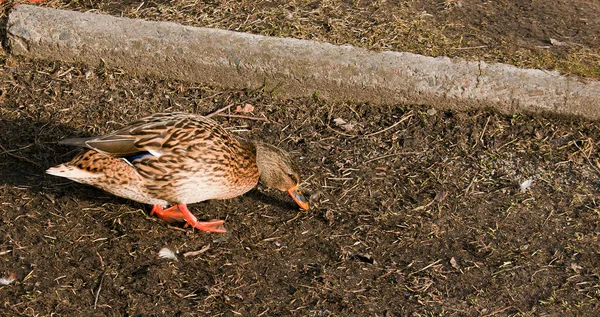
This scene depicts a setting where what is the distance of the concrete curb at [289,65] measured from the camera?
230 inches

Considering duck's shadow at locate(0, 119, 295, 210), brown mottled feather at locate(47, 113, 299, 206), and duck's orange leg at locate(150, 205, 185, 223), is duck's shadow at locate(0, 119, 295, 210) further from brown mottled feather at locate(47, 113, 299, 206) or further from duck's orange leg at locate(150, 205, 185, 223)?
brown mottled feather at locate(47, 113, 299, 206)

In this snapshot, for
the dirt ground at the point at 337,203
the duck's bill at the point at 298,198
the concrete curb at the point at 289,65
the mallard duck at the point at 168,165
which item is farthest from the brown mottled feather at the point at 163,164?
the concrete curb at the point at 289,65

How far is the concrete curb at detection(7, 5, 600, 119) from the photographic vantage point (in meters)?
5.83

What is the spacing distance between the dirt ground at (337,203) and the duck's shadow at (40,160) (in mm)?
13

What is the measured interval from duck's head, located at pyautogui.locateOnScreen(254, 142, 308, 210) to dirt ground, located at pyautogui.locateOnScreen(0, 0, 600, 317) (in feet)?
0.48

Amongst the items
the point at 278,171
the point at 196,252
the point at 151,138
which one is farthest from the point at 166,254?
the point at 278,171

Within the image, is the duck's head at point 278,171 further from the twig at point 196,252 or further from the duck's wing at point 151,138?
the twig at point 196,252

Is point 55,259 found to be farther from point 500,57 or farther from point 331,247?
point 500,57

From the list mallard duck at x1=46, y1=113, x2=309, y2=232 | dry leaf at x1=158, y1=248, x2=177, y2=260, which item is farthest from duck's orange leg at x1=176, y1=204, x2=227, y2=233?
dry leaf at x1=158, y1=248, x2=177, y2=260

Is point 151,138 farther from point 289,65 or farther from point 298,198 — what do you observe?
point 289,65

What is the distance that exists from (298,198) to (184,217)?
72cm

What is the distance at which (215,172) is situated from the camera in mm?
4789

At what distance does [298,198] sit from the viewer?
16.5 feet

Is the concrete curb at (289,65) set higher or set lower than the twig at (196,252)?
higher
